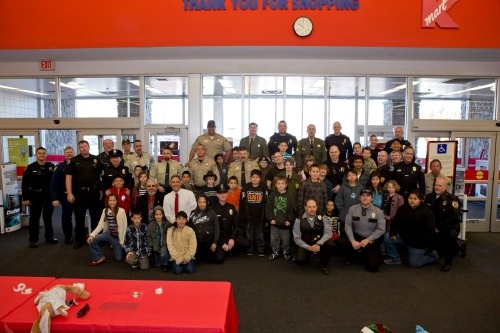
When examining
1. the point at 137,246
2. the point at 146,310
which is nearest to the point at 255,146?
the point at 137,246

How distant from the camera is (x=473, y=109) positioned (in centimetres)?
788

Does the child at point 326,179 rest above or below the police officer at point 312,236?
above

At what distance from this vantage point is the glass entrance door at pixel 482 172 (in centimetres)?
776

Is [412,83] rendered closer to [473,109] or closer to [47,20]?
[473,109]

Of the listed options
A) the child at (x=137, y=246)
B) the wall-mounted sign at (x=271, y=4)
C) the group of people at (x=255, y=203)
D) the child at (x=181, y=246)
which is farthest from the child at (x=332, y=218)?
the wall-mounted sign at (x=271, y=4)

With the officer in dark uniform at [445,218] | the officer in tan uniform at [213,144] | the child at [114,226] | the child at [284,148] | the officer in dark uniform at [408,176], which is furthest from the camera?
the officer in tan uniform at [213,144]

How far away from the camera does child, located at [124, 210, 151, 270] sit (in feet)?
17.3

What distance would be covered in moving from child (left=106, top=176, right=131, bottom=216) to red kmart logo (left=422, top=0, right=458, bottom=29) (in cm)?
637

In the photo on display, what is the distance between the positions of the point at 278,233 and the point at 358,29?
13.6ft

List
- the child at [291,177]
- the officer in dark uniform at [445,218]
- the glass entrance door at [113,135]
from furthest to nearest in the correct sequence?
the glass entrance door at [113,135] → the child at [291,177] → the officer in dark uniform at [445,218]

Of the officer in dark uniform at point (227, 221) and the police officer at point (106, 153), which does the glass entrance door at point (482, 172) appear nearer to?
the officer in dark uniform at point (227, 221)

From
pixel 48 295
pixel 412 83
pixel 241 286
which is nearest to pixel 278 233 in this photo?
pixel 241 286

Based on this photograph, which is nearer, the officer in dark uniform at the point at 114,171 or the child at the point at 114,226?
the child at the point at 114,226

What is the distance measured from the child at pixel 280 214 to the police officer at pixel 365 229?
0.94 metres
